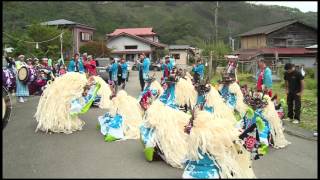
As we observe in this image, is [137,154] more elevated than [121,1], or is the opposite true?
[121,1]

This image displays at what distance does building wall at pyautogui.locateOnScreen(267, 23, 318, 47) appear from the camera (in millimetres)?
44750

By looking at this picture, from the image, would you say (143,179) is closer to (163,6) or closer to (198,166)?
(198,166)

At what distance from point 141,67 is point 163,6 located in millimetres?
14736

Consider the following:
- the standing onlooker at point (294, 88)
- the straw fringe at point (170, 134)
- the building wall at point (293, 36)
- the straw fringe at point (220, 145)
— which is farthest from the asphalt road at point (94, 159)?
the building wall at point (293, 36)

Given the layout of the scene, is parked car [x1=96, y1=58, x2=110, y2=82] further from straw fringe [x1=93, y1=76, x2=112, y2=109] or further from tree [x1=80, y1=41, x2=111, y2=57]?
tree [x1=80, y1=41, x2=111, y2=57]

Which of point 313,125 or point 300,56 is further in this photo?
point 300,56

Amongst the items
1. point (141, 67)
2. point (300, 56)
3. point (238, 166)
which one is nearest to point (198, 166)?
point (238, 166)

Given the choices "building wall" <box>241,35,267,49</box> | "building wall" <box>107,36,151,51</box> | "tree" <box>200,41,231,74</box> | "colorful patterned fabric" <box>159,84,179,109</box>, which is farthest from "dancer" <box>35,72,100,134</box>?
"building wall" <box>107,36,151,51</box>

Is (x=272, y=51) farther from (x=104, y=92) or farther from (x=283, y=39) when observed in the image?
(x=104, y=92)

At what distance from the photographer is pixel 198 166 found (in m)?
5.92

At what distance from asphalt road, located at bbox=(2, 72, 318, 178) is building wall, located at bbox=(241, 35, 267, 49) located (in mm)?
37275

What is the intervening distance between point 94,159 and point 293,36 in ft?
137

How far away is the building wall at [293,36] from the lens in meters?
44.8

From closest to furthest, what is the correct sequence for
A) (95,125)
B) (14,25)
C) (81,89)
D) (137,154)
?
(137,154), (81,89), (95,125), (14,25)
